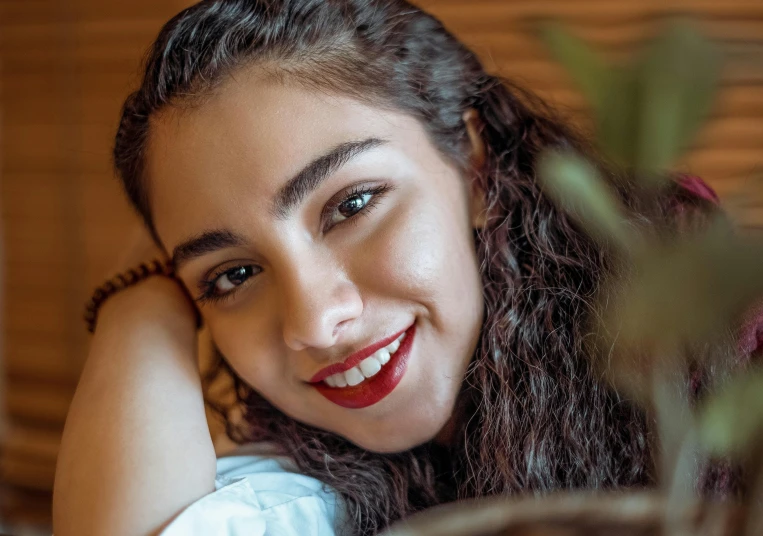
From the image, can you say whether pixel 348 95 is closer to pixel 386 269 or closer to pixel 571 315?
pixel 386 269

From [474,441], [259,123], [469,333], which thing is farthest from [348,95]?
[474,441]

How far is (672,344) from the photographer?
36 centimetres

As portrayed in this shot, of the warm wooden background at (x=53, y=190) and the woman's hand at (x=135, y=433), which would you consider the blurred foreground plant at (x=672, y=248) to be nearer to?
the woman's hand at (x=135, y=433)

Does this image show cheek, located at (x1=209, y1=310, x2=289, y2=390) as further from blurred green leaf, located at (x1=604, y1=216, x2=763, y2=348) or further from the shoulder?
blurred green leaf, located at (x1=604, y1=216, x2=763, y2=348)

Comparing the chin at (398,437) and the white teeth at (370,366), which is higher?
the white teeth at (370,366)

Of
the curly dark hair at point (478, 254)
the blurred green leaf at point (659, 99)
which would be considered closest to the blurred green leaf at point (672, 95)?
the blurred green leaf at point (659, 99)

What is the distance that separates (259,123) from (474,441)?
42 cm

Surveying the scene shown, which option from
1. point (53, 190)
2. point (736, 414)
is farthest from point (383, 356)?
point (53, 190)

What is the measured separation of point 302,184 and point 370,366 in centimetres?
20

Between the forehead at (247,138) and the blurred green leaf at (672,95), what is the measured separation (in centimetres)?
42

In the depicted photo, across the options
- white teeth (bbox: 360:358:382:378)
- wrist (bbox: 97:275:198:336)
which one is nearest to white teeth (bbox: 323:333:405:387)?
white teeth (bbox: 360:358:382:378)

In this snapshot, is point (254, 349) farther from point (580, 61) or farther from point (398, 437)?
point (580, 61)

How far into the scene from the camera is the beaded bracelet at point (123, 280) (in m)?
0.98

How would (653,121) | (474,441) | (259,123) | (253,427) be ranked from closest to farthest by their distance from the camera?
(653,121), (259,123), (474,441), (253,427)
